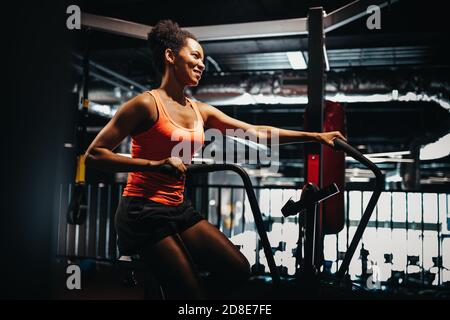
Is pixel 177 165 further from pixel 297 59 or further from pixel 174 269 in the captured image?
pixel 297 59

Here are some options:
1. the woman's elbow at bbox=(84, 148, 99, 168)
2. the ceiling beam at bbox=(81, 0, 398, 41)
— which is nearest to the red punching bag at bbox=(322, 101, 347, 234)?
the ceiling beam at bbox=(81, 0, 398, 41)

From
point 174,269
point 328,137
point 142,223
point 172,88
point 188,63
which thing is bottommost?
point 174,269

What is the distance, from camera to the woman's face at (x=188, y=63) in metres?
1.89

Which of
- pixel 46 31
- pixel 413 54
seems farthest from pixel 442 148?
pixel 46 31

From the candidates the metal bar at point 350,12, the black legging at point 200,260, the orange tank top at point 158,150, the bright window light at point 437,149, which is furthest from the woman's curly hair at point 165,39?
the bright window light at point 437,149

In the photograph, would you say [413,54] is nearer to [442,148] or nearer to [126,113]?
[442,148]

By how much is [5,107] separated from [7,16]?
0.26m

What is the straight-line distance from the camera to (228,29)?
2666 millimetres

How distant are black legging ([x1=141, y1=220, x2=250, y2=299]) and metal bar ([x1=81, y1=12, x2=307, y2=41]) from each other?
54.1 inches

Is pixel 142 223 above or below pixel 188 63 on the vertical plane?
below

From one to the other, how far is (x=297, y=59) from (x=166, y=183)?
4.71m

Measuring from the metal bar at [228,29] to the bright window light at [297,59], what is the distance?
3.07m

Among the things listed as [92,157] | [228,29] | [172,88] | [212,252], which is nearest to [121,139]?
[92,157]

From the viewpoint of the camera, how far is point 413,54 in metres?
6.08
